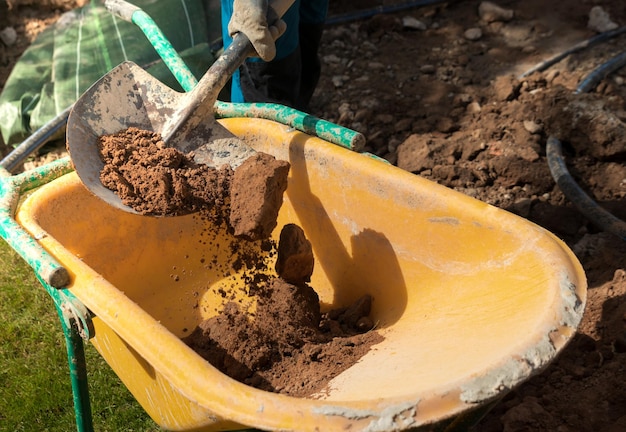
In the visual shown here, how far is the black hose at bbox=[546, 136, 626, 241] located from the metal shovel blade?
127cm

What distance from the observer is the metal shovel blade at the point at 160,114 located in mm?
1971

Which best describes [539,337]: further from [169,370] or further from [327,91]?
[327,91]

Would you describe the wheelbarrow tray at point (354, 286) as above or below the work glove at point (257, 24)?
below

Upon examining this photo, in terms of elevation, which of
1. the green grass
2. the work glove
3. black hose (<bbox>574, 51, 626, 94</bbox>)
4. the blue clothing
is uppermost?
the work glove

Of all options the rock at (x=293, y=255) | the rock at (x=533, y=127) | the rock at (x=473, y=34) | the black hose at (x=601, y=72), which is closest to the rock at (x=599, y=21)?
the black hose at (x=601, y=72)

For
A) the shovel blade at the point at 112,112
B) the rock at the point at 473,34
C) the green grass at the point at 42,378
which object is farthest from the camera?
the rock at the point at 473,34

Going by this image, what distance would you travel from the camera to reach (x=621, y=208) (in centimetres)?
264

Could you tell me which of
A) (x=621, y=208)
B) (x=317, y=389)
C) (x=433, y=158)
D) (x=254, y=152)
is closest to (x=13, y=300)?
(x=254, y=152)

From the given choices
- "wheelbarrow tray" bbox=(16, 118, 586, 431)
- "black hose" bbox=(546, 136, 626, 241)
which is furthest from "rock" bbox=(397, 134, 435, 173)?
"wheelbarrow tray" bbox=(16, 118, 586, 431)

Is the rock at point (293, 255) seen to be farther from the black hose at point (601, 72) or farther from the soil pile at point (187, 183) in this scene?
the black hose at point (601, 72)

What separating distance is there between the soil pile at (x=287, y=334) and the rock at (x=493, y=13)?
259cm

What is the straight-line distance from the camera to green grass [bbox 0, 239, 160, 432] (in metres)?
2.27

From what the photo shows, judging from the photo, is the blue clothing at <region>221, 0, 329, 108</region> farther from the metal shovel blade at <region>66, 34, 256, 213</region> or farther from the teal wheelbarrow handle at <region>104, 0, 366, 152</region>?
the metal shovel blade at <region>66, 34, 256, 213</region>

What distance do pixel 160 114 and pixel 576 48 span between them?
7.87 feet
